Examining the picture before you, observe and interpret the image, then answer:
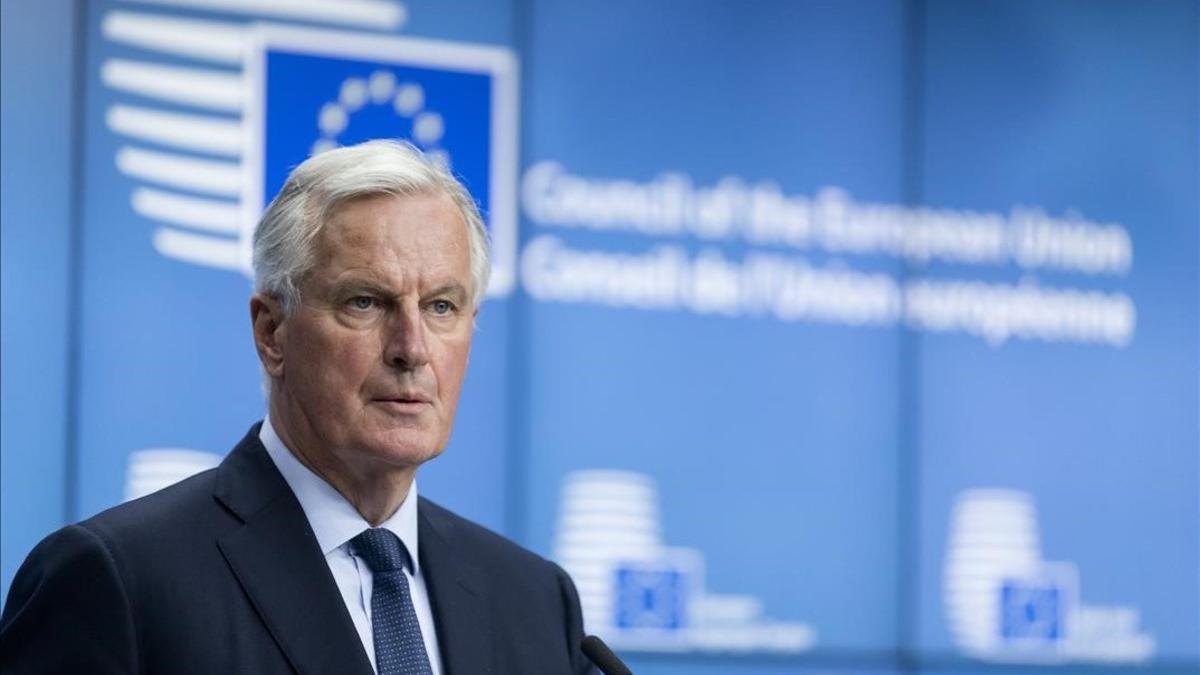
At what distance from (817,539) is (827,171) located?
3.33 ft

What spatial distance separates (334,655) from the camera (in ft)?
5.63

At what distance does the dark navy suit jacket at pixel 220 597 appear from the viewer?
1.62 meters

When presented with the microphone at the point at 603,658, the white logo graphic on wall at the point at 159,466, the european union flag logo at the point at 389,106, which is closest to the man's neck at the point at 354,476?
the microphone at the point at 603,658

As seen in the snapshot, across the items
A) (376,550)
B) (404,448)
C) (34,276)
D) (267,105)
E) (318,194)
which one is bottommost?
(376,550)

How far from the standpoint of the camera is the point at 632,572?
4.39 m

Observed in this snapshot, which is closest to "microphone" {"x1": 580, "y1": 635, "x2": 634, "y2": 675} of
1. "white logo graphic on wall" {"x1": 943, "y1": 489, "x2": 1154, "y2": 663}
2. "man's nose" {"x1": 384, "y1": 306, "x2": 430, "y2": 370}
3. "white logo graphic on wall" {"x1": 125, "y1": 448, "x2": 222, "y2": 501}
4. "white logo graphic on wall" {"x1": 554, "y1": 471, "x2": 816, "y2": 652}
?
"man's nose" {"x1": 384, "y1": 306, "x2": 430, "y2": 370}

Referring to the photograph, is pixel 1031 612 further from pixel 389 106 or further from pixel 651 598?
pixel 389 106

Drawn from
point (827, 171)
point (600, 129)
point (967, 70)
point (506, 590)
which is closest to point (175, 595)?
point (506, 590)

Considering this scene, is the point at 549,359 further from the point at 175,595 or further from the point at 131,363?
the point at 175,595

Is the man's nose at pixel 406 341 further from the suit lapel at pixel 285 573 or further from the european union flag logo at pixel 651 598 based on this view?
the european union flag logo at pixel 651 598

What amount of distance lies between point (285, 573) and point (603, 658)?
343 millimetres

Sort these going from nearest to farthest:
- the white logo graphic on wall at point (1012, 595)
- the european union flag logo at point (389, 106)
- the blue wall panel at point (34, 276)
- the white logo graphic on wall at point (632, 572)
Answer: the blue wall panel at point (34, 276) < the european union flag logo at point (389, 106) < the white logo graphic on wall at point (632, 572) < the white logo graphic on wall at point (1012, 595)

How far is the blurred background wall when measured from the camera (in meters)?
3.87

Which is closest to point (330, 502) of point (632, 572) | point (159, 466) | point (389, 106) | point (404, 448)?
point (404, 448)
